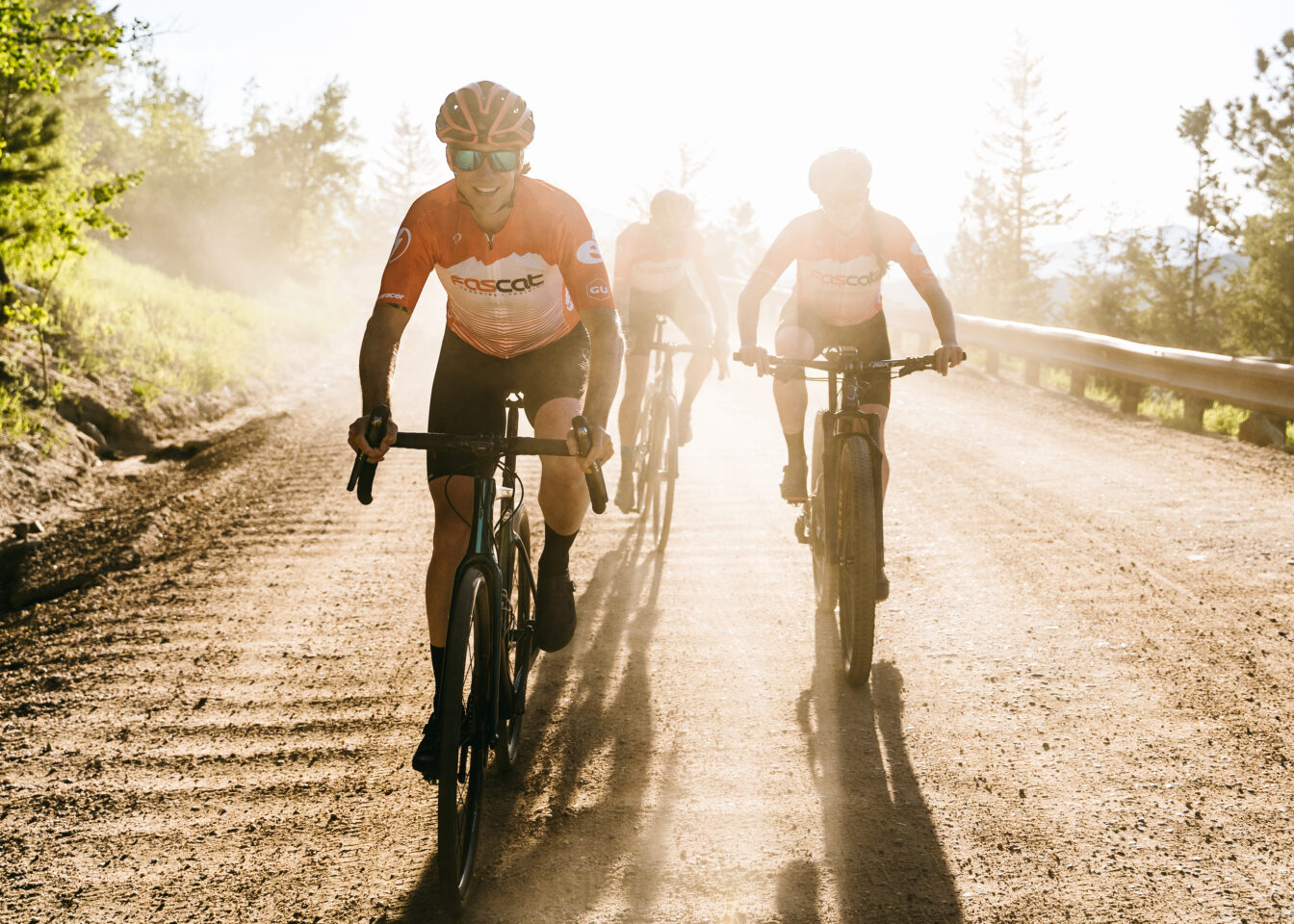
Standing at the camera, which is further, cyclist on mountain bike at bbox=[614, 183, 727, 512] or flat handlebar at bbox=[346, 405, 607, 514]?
cyclist on mountain bike at bbox=[614, 183, 727, 512]

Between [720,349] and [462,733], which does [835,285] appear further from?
[462,733]

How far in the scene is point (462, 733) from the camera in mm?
2904

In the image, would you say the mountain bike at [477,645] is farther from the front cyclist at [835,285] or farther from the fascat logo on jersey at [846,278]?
the fascat logo on jersey at [846,278]

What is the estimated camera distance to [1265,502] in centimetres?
695

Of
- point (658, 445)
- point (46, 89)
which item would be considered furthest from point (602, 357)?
point (46, 89)

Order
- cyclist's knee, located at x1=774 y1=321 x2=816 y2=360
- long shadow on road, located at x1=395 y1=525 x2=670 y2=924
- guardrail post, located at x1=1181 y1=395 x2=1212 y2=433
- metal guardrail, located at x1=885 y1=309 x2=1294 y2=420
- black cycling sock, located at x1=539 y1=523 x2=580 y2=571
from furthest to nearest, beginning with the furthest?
1. guardrail post, located at x1=1181 y1=395 x2=1212 y2=433
2. metal guardrail, located at x1=885 y1=309 x2=1294 y2=420
3. cyclist's knee, located at x1=774 y1=321 x2=816 y2=360
4. black cycling sock, located at x1=539 y1=523 x2=580 y2=571
5. long shadow on road, located at x1=395 y1=525 x2=670 y2=924

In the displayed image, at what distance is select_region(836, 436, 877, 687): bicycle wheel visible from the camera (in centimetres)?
415

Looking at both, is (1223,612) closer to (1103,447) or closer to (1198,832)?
(1198,832)

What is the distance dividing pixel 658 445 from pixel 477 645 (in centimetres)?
396

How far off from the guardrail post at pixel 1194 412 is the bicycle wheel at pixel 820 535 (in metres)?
6.75

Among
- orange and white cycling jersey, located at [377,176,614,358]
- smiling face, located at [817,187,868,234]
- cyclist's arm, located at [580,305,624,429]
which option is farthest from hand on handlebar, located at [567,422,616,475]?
smiling face, located at [817,187,868,234]

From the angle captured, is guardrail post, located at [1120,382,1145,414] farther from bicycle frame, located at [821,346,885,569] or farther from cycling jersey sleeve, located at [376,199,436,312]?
cycling jersey sleeve, located at [376,199,436,312]

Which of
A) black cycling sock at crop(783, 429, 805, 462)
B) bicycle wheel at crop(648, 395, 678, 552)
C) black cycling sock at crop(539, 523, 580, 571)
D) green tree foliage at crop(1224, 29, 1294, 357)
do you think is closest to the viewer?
black cycling sock at crop(539, 523, 580, 571)

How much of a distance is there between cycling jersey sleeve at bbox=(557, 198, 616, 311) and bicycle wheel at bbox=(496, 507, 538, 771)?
94cm
